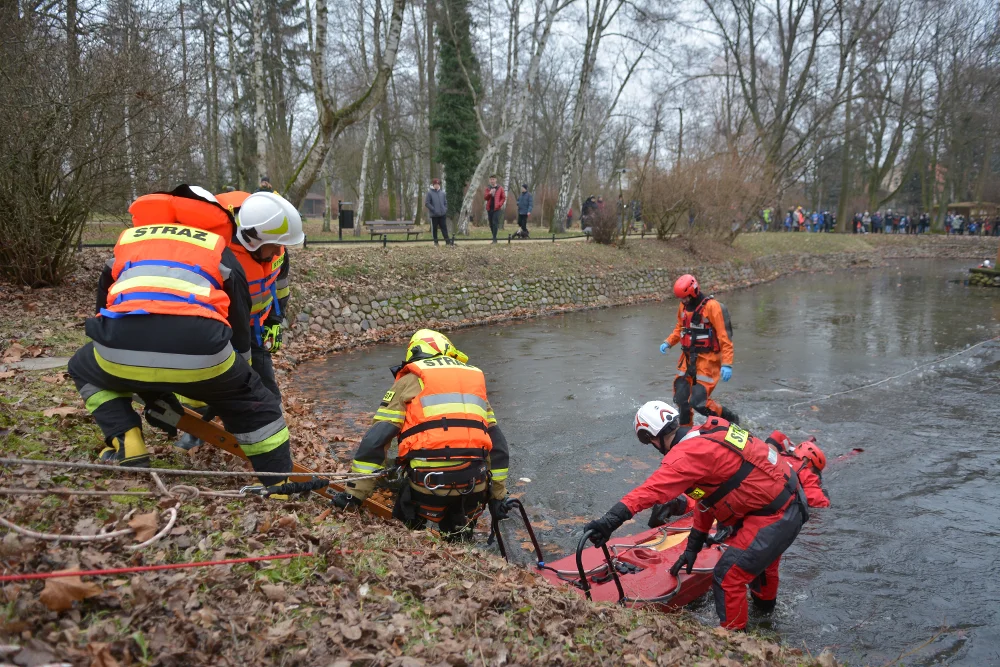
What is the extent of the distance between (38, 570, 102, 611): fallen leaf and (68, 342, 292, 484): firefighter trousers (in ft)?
4.15

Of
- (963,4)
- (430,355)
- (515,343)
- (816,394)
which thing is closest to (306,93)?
(515,343)

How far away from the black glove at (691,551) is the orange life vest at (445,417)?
5.79 feet

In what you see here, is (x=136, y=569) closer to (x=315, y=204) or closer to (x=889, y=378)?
(x=889, y=378)

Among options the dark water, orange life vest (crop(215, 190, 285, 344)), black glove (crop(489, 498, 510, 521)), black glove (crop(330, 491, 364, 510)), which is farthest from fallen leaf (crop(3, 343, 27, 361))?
black glove (crop(489, 498, 510, 521))

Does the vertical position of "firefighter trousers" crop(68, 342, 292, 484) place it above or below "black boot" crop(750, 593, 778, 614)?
above

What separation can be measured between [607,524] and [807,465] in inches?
99.4

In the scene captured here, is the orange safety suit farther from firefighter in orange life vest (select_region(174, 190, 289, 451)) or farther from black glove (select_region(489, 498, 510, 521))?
firefighter in orange life vest (select_region(174, 190, 289, 451))

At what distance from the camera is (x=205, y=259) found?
3959 millimetres

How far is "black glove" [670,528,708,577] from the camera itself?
5.04 m

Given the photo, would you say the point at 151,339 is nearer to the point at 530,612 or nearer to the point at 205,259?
the point at 205,259

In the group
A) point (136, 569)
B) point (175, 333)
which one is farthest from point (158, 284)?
point (136, 569)

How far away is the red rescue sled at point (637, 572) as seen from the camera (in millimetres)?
4727

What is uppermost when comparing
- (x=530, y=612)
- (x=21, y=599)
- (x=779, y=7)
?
(x=779, y=7)

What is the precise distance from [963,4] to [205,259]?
50.3 m
